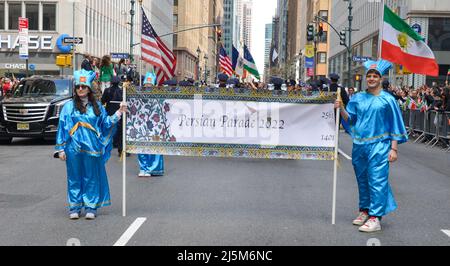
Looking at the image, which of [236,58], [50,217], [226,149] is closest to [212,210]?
[226,149]

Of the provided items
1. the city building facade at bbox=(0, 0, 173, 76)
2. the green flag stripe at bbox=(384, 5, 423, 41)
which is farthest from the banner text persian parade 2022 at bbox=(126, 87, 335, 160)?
the city building facade at bbox=(0, 0, 173, 76)

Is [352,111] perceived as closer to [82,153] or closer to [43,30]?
[82,153]

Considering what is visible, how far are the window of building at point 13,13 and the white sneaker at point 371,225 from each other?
51195 millimetres

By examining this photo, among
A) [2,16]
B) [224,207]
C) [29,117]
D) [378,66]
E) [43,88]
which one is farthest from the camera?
[2,16]

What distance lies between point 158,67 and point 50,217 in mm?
7890

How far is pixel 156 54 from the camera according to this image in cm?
1505

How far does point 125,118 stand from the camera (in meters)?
8.33

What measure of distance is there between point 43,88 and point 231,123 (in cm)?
1219

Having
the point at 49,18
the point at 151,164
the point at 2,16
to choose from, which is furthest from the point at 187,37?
the point at 151,164

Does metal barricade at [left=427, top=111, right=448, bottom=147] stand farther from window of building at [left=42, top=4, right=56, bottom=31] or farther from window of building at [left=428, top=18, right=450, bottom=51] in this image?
window of building at [left=42, top=4, right=56, bottom=31]

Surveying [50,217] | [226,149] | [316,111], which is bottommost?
[50,217]

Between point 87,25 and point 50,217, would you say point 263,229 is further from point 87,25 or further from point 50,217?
point 87,25

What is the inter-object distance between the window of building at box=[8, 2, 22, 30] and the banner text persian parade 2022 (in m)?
49.2
